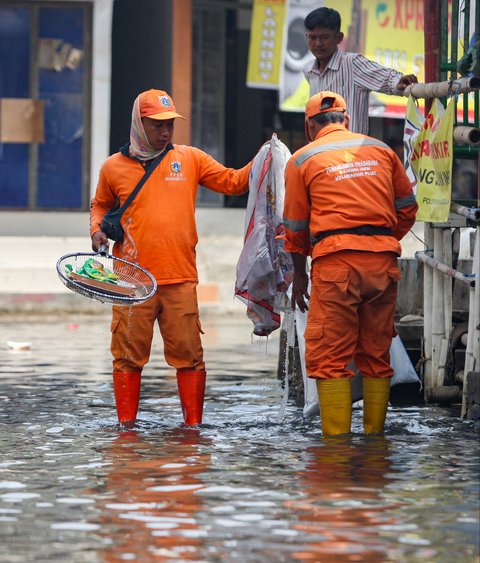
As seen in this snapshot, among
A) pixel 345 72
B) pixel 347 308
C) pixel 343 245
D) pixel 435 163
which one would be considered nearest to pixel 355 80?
pixel 345 72

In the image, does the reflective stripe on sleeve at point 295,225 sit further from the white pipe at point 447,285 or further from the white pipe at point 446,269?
the white pipe at point 447,285

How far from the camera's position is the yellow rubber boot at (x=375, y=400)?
881 cm

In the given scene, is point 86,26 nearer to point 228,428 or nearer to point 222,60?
point 222,60

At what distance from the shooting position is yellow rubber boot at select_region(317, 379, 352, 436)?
8570mm

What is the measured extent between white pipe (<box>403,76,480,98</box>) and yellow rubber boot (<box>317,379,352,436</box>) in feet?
6.17

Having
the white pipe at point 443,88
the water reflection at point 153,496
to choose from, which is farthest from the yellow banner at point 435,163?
the water reflection at point 153,496

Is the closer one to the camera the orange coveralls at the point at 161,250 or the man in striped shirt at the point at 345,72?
the orange coveralls at the point at 161,250

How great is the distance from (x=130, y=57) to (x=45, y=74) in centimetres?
148

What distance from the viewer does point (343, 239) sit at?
27.7 ft

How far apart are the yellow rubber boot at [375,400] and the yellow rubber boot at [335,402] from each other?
0.22 meters

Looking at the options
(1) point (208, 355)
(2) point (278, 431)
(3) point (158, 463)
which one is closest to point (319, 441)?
(2) point (278, 431)

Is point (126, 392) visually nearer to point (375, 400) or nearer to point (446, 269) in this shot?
point (375, 400)

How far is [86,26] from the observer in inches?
906

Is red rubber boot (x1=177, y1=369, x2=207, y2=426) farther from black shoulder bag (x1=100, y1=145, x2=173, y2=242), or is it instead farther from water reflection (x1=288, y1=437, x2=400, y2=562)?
water reflection (x1=288, y1=437, x2=400, y2=562)
